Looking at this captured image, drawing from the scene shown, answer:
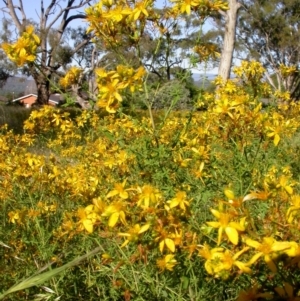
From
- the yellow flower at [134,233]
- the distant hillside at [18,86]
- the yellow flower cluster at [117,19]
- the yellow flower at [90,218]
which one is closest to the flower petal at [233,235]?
the yellow flower at [134,233]

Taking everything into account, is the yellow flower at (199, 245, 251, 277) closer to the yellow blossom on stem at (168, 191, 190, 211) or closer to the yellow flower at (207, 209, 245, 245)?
the yellow flower at (207, 209, 245, 245)

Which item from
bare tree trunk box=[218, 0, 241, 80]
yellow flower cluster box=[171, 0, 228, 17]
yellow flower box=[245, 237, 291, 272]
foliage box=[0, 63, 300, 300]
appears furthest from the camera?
bare tree trunk box=[218, 0, 241, 80]

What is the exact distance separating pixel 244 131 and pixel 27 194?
3.42 feet

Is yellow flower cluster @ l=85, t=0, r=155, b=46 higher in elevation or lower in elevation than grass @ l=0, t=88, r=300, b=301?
higher

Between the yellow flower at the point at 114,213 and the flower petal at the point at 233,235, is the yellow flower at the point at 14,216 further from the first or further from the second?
the flower petal at the point at 233,235

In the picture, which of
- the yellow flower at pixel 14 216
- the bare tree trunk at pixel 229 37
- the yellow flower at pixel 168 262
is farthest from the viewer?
the bare tree trunk at pixel 229 37

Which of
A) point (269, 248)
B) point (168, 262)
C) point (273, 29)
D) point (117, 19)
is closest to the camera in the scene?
point (269, 248)

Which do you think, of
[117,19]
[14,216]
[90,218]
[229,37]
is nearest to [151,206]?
[90,218]

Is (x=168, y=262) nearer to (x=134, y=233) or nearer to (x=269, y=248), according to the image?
(x=134, y=233)

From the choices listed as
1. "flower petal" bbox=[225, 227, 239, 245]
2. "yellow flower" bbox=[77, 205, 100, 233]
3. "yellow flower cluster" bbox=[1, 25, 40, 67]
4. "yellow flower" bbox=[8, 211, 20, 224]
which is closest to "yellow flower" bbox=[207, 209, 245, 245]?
"flower petal" bbox=[225, 227, 239, 245]

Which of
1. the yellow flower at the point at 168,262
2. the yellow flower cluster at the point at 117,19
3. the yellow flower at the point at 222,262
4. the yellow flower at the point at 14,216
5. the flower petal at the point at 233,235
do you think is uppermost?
the yellow flower cluster at the point at 117,19

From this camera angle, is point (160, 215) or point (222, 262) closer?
point (222, 262)

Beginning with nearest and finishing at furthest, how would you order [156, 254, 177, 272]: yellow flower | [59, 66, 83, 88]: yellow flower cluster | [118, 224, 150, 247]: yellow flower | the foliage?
the foliage → [118, 224, 150, 247]: yellow flower → [156, 254, 177, 272]: yellow flower → [59, 66, 83, 88]: yellow flower cluster

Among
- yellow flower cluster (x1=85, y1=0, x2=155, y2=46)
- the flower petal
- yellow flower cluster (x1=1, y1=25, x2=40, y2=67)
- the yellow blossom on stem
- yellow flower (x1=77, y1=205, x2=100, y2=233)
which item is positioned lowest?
yellow flower (x1=77, y1=205, x2=100, y2=233)
